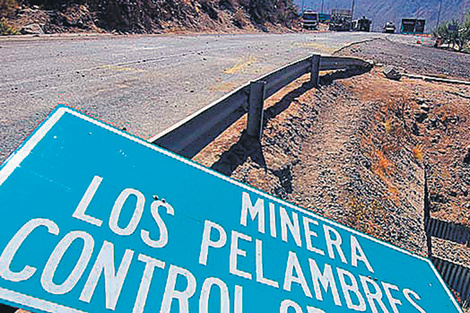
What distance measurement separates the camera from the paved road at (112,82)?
5027mm

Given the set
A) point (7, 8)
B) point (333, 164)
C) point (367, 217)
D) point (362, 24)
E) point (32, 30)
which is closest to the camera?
point (367, 217)

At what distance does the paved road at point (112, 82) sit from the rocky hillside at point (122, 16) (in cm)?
560

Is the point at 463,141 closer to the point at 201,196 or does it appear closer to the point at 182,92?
the point at 182,92

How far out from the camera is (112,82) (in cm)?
724

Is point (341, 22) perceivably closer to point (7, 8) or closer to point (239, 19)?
point (239, 19)

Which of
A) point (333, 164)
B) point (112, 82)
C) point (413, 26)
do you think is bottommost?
point (333, 164)

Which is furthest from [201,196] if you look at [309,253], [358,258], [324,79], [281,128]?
[324,79]

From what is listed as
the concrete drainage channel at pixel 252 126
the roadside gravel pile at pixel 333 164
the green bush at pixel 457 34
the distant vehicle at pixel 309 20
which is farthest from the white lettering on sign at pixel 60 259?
the distant vehicle at pixel 309 20

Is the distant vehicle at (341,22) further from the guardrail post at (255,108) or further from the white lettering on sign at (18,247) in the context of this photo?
the white lettering on sign at (18,247)

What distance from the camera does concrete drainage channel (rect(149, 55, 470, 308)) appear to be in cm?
303

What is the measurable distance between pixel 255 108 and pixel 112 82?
372 cm

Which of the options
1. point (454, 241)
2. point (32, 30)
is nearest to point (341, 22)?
point (32, 30)

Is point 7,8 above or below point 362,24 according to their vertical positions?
below

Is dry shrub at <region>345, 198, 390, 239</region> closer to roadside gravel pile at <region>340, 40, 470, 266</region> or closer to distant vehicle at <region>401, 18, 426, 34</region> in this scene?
roadside gravel pile at <region>340, 40, 470, 266</region>
